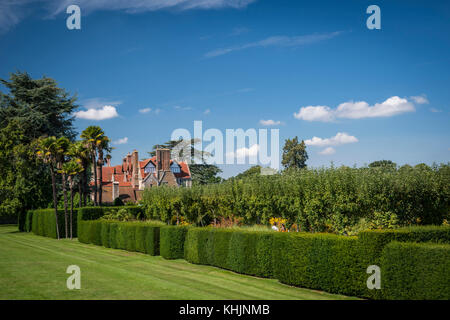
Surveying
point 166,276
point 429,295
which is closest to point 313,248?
point 429,295

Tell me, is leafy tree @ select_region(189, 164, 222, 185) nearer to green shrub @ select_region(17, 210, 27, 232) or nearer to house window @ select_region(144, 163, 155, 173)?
house window @ select_region(144, 163, 155, 173)

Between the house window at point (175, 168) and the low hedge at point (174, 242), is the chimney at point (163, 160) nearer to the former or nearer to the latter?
the house window at point (175, 168)

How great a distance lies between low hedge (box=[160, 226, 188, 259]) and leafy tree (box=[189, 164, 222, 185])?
180 ft

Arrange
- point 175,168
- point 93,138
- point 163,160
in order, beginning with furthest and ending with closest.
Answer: point 175,168
point 163,160
point 93,138

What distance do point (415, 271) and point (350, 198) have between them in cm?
1051

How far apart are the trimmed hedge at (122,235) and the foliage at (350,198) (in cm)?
714

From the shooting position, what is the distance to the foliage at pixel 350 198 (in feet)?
64.8

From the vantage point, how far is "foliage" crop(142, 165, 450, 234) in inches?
778

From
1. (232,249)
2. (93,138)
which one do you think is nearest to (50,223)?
(93,138)

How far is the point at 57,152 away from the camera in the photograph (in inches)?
1428

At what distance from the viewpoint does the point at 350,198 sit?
778 inches

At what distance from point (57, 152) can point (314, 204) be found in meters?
26.0

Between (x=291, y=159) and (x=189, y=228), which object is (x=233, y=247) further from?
(x=291, y=159)

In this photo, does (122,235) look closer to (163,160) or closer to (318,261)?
(318,261)
